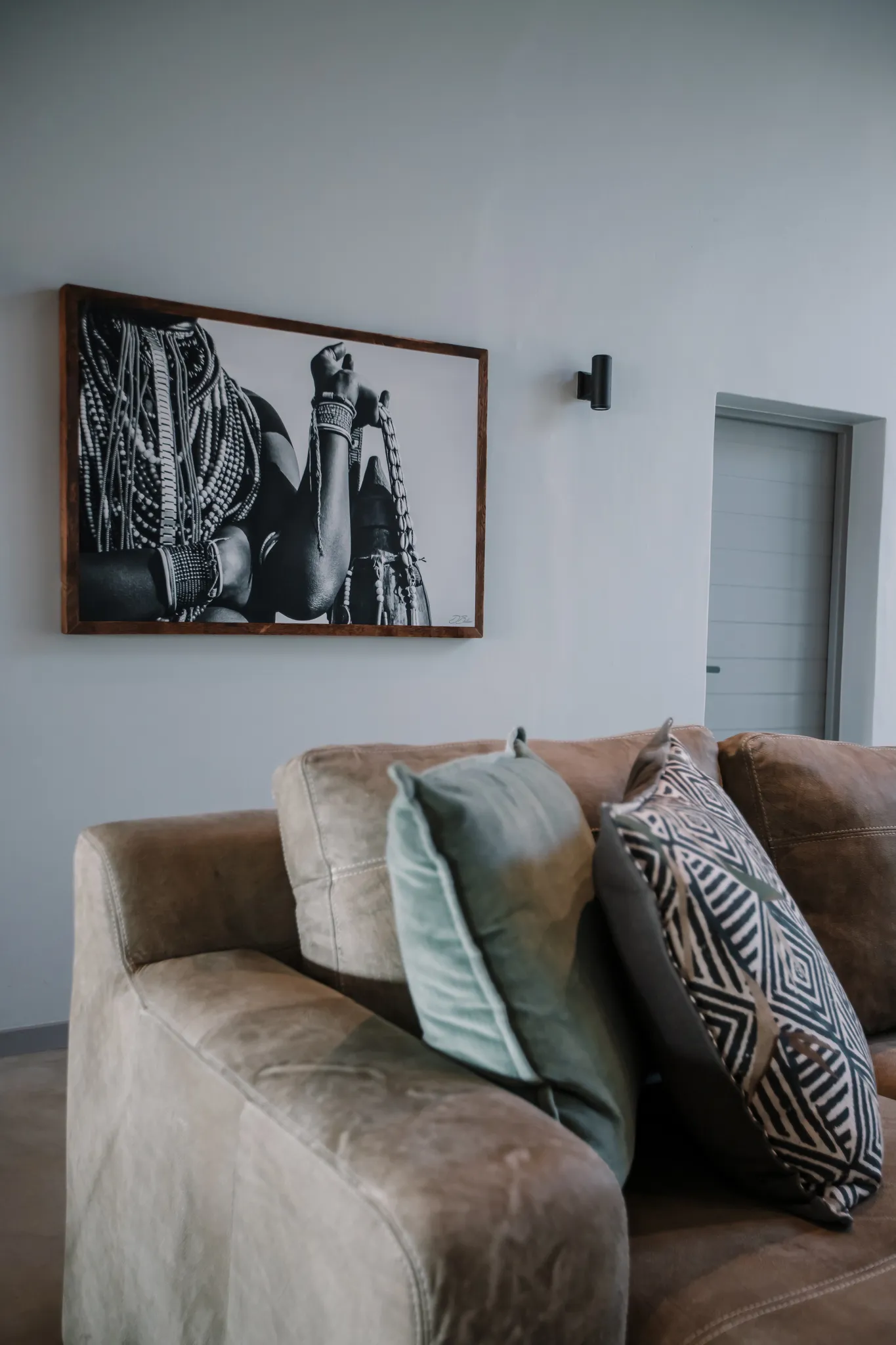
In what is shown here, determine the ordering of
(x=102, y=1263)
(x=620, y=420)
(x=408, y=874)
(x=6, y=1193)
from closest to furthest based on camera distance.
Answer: (x=408, y=874)
(x=102, y=1263)
(x=6, y=1193)
(x=620, y=420)

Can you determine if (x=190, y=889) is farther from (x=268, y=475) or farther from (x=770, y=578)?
Result: (x=770, y=578)

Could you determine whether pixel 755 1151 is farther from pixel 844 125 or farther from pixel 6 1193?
pixel 844 125

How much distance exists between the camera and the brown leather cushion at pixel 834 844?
155cm

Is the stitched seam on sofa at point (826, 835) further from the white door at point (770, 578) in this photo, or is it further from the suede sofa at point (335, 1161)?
the white door at point (770, 578)

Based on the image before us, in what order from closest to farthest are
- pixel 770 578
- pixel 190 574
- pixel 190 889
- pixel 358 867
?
pixel 358 867, pixel 190 889, pixel 190 574, pixel 770 578

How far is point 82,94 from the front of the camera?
104 inches

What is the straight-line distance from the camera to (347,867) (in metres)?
1.18

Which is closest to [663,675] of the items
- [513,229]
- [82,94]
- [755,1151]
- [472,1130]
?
[513,229]

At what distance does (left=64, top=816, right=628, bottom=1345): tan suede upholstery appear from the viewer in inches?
29.0

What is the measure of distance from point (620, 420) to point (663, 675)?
0.86 meters

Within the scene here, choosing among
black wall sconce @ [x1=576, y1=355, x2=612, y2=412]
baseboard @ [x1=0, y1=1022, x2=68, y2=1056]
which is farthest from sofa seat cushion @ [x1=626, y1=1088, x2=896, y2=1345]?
black wall sconce @ [x1=576, y1=355, x2=612, y2=412]

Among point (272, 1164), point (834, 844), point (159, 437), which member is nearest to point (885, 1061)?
point (834, 844)

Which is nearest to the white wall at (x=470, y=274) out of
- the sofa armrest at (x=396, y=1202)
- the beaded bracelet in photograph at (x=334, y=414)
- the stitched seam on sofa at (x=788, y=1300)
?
the beaded bracelet in photograph at (x=334, y=414)

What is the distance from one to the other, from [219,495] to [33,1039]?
1.43 metres
